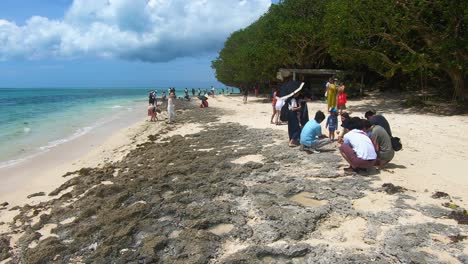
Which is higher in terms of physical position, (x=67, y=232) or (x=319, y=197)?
(x=319, y=197)

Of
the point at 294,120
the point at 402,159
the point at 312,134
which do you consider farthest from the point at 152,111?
the point at 402,159

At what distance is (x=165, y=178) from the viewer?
22.0 feet

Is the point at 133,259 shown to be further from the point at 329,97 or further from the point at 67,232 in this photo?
the point at 329,97

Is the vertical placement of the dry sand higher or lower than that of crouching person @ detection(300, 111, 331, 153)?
lower

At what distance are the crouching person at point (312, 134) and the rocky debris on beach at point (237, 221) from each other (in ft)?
1.55

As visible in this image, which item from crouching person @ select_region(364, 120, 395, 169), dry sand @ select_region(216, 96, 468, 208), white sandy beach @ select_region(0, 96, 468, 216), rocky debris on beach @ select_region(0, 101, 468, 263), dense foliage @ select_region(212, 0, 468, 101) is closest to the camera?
rocky debris on beach @ select_region(0, 101, 468, 263)

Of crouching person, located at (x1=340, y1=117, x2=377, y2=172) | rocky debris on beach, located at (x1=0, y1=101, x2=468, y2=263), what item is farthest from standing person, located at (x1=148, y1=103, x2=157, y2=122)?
crouching person, located at (x1=340, y1=117, x2=377, y2=172)

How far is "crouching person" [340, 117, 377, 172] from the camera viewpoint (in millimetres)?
5820

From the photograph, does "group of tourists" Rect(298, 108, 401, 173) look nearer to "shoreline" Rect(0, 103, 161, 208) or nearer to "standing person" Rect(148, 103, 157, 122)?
"shoreline" Rect(0, 103, 161, 208)

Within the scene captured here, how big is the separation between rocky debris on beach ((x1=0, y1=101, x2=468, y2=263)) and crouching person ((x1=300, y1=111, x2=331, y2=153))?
1.55 feet

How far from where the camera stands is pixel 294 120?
324 inches

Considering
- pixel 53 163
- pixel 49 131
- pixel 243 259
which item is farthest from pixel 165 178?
pixel 49 131

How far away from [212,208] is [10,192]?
535cm

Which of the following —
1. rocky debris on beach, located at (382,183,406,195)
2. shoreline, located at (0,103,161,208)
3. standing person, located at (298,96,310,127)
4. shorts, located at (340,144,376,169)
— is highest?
standing person, located at (298,96,310,127)
